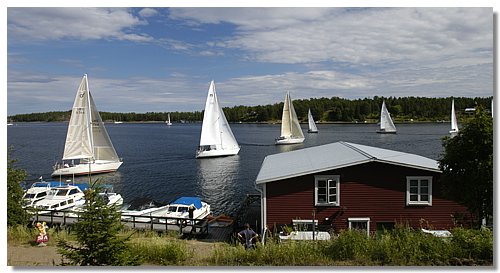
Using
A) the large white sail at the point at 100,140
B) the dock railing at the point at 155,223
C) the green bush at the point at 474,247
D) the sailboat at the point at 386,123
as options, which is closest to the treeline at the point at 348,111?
the sailboat at the point at 386,123

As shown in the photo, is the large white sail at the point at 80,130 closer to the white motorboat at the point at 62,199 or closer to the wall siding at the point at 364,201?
the white motorboat at the point at 62,199

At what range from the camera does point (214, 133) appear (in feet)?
181

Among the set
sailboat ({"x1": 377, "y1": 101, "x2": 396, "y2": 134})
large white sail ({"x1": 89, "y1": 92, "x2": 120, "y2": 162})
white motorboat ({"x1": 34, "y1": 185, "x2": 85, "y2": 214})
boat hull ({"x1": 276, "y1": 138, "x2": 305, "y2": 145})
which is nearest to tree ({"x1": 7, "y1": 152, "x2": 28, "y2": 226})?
white motorboat ({"x1": 34, "y1": 185, "x2": 85, "y2": 214})

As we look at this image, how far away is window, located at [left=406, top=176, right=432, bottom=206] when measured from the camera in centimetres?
1541

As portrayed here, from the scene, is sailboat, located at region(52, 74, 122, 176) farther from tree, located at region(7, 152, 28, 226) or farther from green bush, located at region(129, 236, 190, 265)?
green bush, located at region(129, 236, 190, 265)

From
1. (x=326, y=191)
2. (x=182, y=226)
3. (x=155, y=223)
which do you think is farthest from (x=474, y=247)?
(x=155, y=223)

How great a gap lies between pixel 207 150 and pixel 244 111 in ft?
394

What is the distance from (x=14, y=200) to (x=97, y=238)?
586 cm

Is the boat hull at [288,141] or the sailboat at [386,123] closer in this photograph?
the boat hull at [288,141]

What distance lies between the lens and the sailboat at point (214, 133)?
53.1m

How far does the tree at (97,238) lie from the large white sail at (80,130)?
31582 millimetres

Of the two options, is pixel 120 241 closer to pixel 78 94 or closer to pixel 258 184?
pixel 258 184
